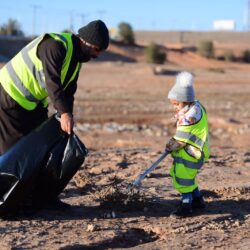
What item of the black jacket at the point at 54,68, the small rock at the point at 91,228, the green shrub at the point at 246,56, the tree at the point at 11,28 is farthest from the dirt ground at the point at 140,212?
the tree at the point at 11,28

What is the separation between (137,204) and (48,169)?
3.40 ft

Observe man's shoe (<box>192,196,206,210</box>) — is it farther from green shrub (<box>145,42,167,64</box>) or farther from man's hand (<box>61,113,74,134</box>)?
green shrub (<box>145,42,167,64</box>)

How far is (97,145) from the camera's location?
1472 cm

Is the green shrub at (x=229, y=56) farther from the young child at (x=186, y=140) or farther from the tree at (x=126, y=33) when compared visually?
the young child at (x=186, y=140)

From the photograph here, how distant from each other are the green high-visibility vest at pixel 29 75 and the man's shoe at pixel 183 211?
1.52 m

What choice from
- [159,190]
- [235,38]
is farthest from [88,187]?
[235,38]

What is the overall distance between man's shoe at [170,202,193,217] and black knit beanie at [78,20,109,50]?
1616mm

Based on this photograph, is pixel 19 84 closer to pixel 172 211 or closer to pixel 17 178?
pixel 17 178

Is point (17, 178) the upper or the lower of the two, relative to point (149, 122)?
upper

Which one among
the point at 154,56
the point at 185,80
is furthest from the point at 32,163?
the point at 154,56

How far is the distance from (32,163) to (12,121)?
478 millimetres

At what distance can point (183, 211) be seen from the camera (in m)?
6.28

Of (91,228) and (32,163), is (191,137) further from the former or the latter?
(32,163)

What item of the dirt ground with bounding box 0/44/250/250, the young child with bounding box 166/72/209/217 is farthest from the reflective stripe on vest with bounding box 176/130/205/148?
the dirt ground with bounding box 0/44/250/250
